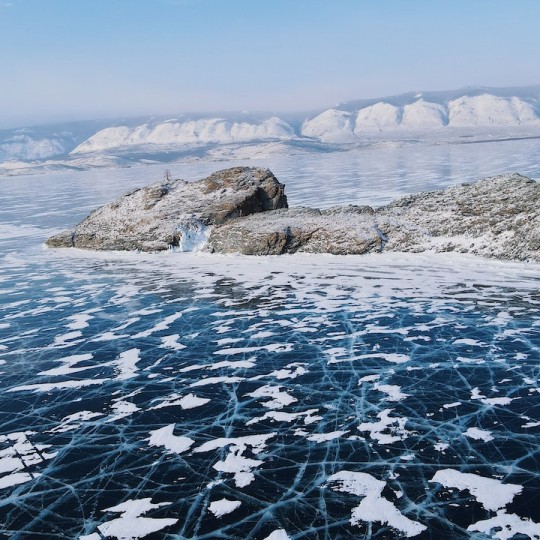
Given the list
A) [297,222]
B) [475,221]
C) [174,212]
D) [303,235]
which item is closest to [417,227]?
[475,221]

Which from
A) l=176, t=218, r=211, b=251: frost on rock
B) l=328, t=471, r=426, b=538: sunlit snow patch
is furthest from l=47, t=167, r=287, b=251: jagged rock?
l=328, t=471, r=426, b=538: sunlit snow patch

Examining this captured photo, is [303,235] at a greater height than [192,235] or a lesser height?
greater

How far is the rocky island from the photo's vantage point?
1380 centimetres

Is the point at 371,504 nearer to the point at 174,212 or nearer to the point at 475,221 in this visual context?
the point at 475,221

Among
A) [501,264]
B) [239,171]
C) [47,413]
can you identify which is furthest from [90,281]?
[501,264]

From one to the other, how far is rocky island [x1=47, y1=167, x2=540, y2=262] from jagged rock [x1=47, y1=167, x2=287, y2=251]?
0.12 feet

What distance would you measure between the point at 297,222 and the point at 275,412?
34.9 feet

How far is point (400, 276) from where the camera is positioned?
11.7 m

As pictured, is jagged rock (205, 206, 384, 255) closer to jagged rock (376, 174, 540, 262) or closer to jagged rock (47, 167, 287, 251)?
jagged rock (376, 174, 540, 262)

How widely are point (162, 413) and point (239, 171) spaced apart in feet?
48.1

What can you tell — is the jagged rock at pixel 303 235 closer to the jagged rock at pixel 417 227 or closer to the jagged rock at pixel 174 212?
the jagged rock at pixel 417 227

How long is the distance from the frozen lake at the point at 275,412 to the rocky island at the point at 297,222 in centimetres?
308

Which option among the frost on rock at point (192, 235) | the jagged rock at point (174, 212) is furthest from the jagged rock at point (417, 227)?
the jagged rock at point (174, 212)

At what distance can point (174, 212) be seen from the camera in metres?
17.5
